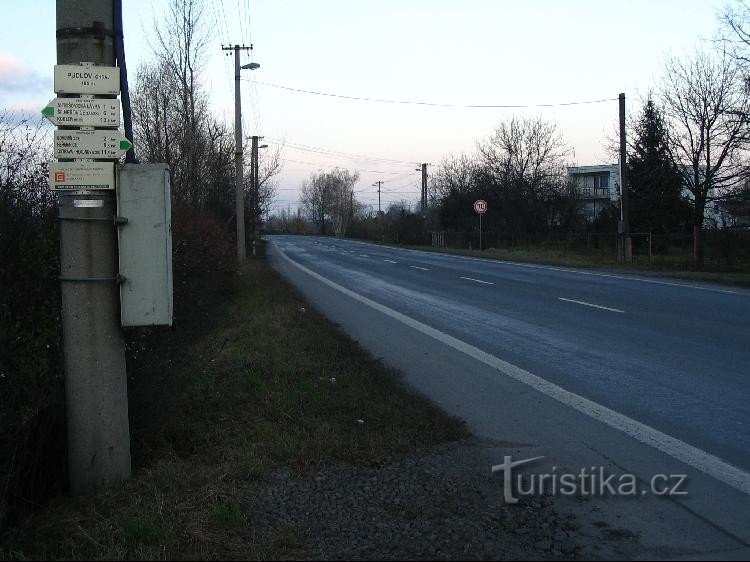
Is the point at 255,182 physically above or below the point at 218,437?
above

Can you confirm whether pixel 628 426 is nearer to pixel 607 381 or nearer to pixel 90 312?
pixel 607 381

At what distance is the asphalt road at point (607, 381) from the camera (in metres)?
4.11

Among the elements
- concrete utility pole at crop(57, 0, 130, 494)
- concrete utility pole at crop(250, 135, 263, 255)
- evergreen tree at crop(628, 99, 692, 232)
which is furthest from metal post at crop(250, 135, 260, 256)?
concrete utility pole at crop(57, 0, 130, 494)

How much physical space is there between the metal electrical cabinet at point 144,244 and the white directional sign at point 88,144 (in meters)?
0.13

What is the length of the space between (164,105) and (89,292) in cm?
1810

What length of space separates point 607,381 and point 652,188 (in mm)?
36651

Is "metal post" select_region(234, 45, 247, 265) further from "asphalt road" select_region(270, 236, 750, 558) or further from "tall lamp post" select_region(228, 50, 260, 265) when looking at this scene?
"asphalt road" select_region(270, 236, 750, 558)

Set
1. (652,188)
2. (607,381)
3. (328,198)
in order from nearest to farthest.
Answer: (607,381) < (652,188) < (328,198)

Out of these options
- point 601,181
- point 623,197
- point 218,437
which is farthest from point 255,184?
point 601,181

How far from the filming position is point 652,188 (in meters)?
40.9

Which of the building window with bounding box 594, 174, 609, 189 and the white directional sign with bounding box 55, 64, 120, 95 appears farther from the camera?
the building window with bounding box 594, 174, 609, 189

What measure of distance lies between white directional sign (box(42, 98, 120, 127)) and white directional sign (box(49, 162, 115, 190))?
231mm

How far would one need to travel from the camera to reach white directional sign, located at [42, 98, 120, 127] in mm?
4027

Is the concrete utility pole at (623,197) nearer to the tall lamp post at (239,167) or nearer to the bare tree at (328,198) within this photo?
the tall lamp post at (239,167)
